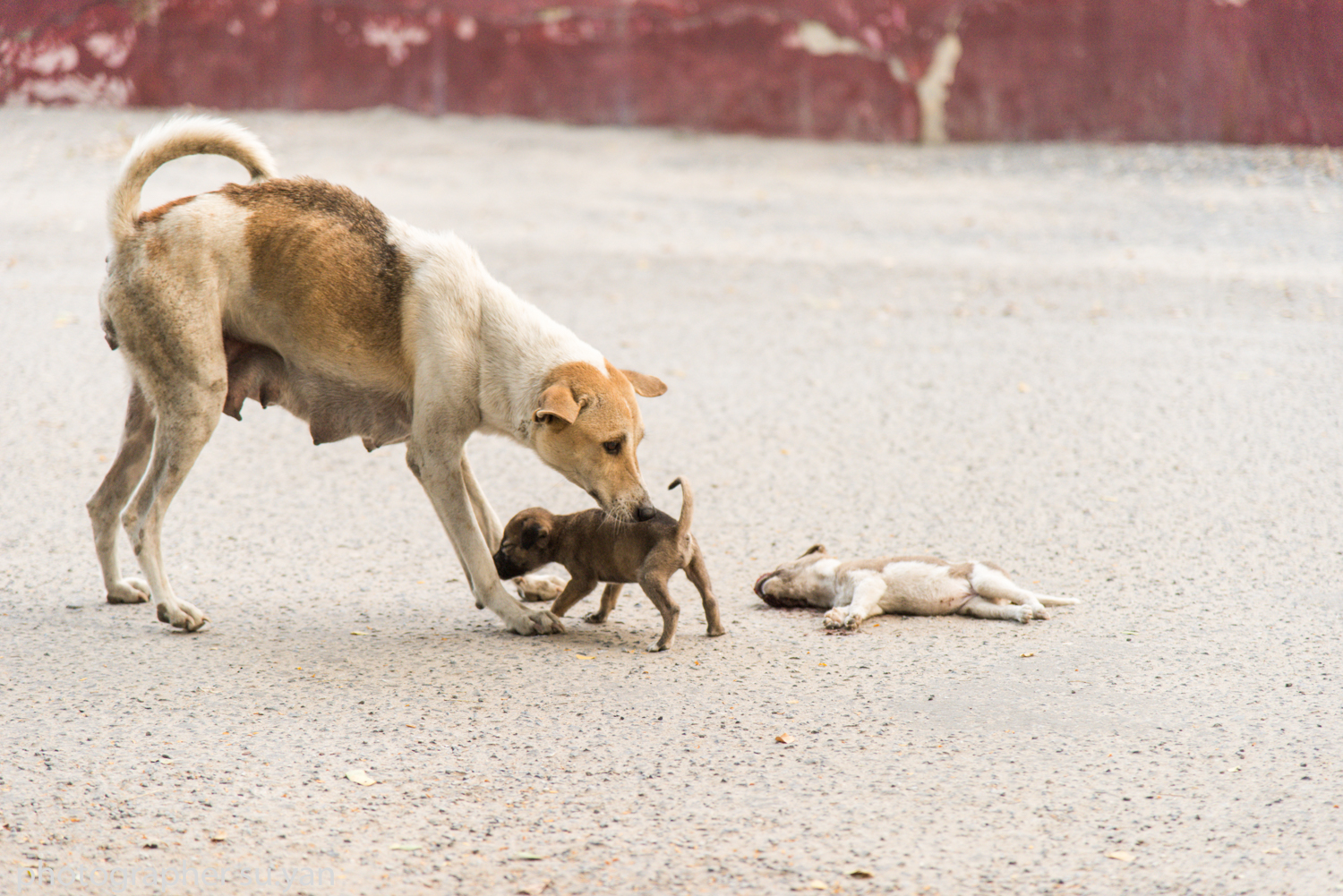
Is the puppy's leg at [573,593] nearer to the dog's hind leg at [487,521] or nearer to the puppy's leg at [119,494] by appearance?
the dog's hind leg at [487,521]

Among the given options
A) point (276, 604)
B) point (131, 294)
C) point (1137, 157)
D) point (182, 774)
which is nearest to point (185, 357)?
point (131, 294)

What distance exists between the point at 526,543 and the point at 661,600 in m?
0.66

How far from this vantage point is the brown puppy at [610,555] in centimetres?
446

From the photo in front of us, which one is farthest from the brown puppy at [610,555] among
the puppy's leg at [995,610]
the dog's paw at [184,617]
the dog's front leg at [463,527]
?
the dog's paw at [184,617]

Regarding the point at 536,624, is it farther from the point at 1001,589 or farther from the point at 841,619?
the point at 1001,589

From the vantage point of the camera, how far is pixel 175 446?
4.76 meters

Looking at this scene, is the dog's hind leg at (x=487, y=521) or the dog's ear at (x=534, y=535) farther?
the dog's hind leg at (x=487, y=521)

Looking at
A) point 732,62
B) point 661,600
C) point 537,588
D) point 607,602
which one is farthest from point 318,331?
point 732,62

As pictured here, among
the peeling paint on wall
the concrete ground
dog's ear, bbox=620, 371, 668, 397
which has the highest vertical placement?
the peeling paint on wall

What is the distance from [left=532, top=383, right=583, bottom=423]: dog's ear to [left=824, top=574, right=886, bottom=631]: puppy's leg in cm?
128

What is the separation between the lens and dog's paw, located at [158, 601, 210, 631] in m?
4.76

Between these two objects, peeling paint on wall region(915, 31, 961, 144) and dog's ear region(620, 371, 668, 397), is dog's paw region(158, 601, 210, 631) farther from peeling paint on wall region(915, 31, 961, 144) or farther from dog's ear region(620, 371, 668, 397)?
peeling paint on wall region(915, 31, 961, 144)

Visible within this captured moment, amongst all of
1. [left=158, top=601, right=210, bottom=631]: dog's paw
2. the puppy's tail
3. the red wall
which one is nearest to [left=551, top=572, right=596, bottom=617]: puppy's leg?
[left=158, top=601, right=210, bottom=631]: dog's paw

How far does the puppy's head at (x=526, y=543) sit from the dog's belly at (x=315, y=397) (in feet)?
1.95
